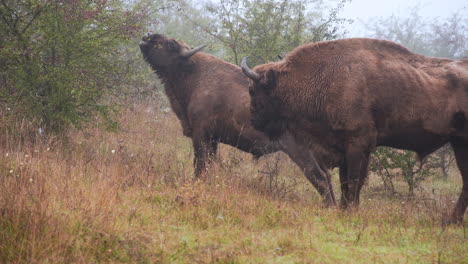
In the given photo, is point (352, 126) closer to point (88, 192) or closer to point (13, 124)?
point (88, 192)

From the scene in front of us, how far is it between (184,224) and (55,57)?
5066 millimetres

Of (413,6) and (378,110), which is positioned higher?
(413,6)

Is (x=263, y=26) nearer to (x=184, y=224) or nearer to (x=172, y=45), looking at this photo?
(x=172, y=45)

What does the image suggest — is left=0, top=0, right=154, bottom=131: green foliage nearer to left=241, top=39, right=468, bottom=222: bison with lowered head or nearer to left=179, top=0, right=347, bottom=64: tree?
left=241, top=39, right=468, bottom=222: bison with lowered head

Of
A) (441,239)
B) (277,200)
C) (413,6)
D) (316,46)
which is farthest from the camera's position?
(413,6)

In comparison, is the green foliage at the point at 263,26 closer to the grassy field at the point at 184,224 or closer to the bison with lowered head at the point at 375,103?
the bison with lowered head at the point at 375,103

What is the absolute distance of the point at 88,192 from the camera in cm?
465

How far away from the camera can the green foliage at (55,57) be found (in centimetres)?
733

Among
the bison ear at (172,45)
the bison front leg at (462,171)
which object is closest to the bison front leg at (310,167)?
the bison front leg at (462,171)

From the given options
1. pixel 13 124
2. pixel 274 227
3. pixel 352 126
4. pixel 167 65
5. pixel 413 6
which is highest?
pixel 413 6

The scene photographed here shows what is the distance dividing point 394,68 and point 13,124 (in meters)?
5.78

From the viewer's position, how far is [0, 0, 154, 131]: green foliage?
733 cm

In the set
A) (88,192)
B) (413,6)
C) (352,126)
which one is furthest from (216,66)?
(413,6)

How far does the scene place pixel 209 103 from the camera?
764cm
